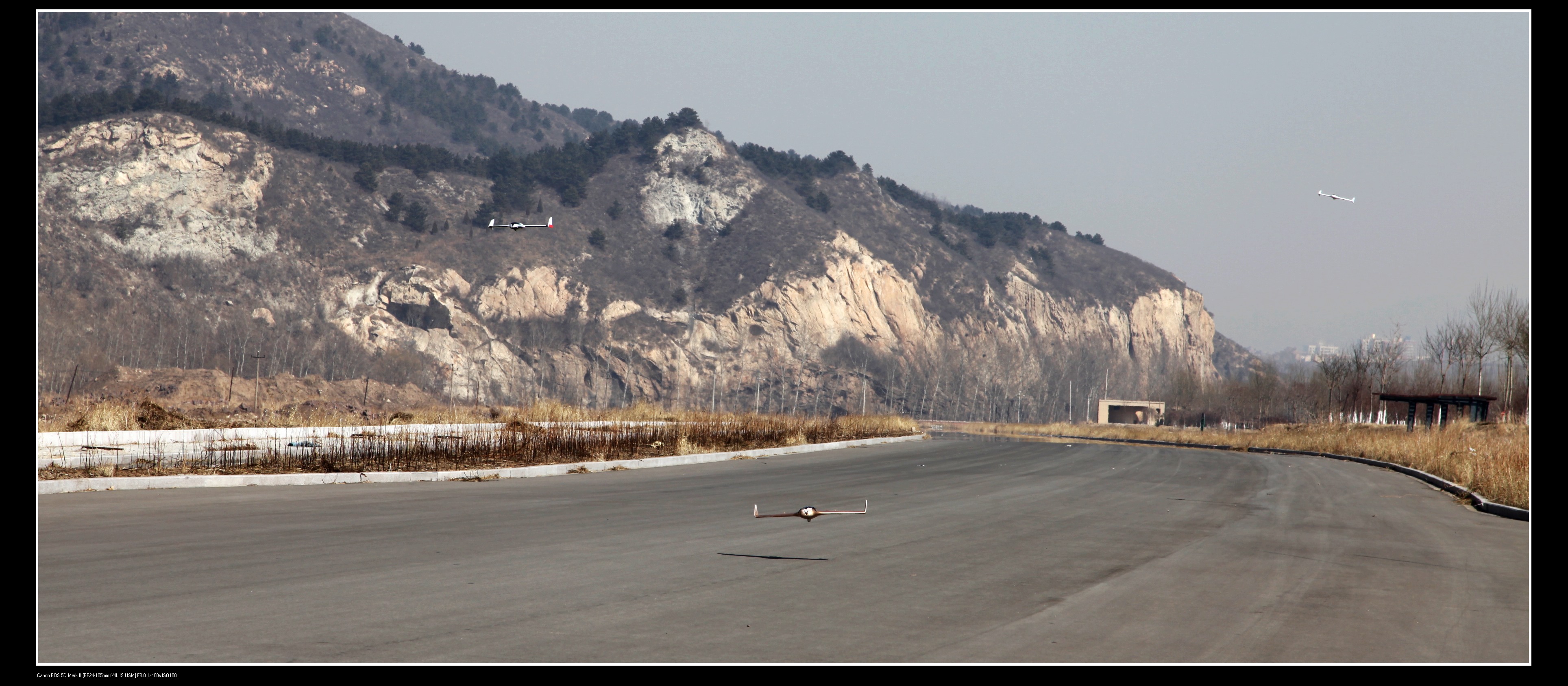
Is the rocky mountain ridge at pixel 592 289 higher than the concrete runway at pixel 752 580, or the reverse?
the rocky mountain ridge at pixel 592 289

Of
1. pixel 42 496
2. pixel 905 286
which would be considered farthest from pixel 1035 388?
pixel 42 496

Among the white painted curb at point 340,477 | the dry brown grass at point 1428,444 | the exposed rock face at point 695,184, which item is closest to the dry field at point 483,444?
the white painted curb at point 340,477

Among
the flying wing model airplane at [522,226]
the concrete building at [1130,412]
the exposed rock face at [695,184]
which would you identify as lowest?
the concrete building at [1130,412]

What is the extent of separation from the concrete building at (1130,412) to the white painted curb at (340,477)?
87927 mm

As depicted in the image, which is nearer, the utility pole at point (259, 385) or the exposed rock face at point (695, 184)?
the utility pole at point (259, 385)

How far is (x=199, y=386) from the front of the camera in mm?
55688

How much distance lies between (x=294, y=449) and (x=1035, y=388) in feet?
336

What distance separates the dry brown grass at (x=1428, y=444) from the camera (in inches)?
683

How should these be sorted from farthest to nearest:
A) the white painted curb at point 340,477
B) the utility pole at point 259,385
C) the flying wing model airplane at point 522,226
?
the utility pole at point 259,385 < the flying wing model airplane at point 522,226 < the white painted curb at point 340,477

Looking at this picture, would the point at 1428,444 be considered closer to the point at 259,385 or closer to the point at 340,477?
the point at 340,477

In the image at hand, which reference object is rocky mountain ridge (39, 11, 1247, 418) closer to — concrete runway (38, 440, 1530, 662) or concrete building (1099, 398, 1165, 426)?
concrete building (1099, 398, 1165, 426)

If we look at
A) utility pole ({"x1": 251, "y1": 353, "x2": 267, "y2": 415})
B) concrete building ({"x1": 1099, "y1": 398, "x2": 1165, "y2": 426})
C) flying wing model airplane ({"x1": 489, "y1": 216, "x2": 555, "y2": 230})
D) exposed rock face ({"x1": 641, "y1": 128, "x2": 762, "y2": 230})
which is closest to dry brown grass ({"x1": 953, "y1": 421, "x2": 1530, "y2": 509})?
flying wing model airplane ({"x1": 489, "y1": 216, "x2": 555, "y2": 230})

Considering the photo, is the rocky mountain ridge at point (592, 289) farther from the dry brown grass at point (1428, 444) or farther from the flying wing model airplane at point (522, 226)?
the dry brown grass at point (1428, 444)

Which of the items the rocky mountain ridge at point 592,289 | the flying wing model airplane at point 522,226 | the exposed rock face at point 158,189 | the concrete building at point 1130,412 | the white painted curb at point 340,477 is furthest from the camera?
the concrete building at point 1130,412
